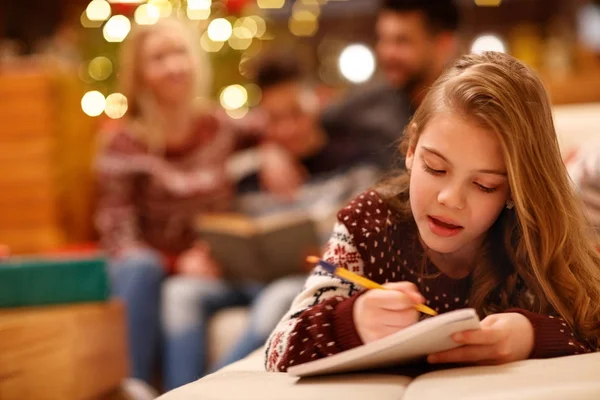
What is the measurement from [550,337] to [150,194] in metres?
1.54

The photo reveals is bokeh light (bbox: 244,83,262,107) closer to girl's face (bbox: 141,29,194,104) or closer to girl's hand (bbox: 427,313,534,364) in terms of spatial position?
girl's face (bbox: 141,29,194,104)

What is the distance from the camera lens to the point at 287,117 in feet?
7.89

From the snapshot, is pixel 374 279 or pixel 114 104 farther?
pixel 114 104

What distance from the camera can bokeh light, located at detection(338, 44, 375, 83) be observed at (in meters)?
4.07

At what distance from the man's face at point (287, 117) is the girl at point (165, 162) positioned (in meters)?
0.08

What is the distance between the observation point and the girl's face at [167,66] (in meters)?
2.33


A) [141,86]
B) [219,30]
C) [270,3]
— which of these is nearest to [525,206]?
[141,86]

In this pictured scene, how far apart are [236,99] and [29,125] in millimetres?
929

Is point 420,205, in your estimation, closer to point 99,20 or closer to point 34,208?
point 34,208

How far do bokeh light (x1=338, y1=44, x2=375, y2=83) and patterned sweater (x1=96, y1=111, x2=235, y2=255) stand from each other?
71.6 inches

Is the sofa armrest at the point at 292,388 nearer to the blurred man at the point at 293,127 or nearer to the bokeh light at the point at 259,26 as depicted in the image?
the blurred man at the point at 293,127

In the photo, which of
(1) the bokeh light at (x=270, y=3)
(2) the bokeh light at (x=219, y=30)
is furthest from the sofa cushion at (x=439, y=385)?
(1) the bokeh light at (x=270, y=3)

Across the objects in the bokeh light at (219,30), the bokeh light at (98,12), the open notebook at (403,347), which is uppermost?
the bokeh light at (98,12)

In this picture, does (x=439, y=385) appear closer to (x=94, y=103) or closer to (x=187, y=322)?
(x=187, y=322)
